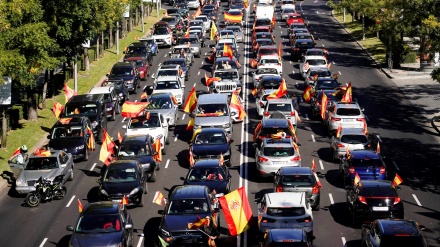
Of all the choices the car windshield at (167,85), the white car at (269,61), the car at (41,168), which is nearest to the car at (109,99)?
the car windshield at (167,85)

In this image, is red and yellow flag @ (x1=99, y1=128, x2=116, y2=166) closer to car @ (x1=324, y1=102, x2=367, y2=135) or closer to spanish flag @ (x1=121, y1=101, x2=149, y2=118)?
spanish flag @ (x1=121, y1=101, x2=149, y2=118)

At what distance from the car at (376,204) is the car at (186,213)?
4954mm

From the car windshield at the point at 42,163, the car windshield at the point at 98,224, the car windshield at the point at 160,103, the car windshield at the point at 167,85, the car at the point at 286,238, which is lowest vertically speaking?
the car windshield at the point at 42,163

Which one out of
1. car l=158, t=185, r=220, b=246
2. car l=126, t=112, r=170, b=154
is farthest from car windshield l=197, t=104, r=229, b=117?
car l=158, t=185, r=220, b=246

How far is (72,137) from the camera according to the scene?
42656 millimetres

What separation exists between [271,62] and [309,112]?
10.3m

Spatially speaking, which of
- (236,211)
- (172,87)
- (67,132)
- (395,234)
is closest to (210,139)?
(67,132)

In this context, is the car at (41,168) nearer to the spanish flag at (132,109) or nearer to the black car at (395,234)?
the spanish flag at (132,109)

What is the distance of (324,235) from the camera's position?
30.8 metres

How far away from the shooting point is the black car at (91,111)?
152 ft

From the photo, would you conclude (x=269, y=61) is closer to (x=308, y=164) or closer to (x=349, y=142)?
(x=308, y=164)

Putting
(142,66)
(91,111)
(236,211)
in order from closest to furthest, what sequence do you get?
1. (236,211)
2. (91,111)
3. (142,66)

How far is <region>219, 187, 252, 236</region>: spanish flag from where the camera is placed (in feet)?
93.9

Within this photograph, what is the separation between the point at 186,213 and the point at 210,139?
11324 mm
